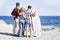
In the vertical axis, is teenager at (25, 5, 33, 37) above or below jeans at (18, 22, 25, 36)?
above

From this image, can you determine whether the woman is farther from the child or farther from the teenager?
the child

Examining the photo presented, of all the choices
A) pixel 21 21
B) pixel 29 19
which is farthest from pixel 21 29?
pixel 29 19

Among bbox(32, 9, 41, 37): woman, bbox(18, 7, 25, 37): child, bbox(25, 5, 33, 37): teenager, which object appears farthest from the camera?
bbox(32, 9, 41, 37): woman

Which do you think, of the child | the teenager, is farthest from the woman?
the child

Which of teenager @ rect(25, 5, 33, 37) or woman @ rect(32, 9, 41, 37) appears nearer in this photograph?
teenager @ rect(25, 5, 33, 37)

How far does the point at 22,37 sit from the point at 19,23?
669 mm

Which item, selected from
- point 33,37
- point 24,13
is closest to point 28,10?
point 24,13

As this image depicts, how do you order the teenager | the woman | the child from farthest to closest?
the woman < the child < the teenager

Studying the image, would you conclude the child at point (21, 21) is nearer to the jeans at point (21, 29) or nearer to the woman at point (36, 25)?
the jeans at point (21, 29)

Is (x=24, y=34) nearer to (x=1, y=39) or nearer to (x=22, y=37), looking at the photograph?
(x=22, y=37)

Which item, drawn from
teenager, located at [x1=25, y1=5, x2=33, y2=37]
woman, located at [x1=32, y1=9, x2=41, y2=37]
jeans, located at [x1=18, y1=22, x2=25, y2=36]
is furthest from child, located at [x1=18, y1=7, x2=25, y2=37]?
woman, located at [x1=32, y1=9, x2=41, y2=37]

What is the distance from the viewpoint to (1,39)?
12.6 meters

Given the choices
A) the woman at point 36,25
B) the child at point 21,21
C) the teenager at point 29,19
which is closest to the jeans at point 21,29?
the child at point 21,21

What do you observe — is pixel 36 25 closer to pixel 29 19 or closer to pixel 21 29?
pixel 29 19
